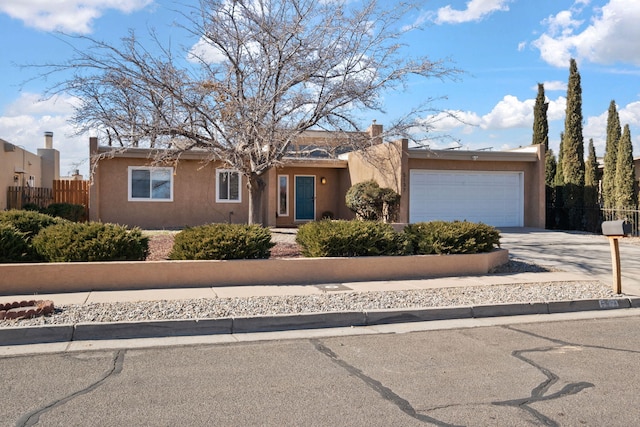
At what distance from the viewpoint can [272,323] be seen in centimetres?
787

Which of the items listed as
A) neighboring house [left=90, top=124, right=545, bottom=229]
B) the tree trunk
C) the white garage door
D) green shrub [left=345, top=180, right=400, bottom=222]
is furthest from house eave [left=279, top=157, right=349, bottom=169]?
the tree trunk

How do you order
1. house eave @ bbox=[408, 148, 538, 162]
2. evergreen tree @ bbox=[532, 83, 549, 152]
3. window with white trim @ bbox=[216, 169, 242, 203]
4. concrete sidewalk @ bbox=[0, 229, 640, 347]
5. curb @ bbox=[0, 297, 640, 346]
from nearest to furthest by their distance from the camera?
curb @ bbox=[0, 297, 640, 346] → concrete sidewalk @ bbox=[0, 229, 640, 347] → house eave @ bbox=[408, 148, 538, 162] → window with white trim @ bbox=[216, 169, 242, 203] → evergreen tree @ bbox=[532, 83, 549, 152]

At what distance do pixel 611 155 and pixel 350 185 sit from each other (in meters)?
10.3

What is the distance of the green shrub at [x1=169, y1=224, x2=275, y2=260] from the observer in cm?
1081

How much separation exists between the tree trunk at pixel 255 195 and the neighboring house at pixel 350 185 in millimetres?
4761

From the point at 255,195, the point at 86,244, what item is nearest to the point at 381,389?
the point at 86,244

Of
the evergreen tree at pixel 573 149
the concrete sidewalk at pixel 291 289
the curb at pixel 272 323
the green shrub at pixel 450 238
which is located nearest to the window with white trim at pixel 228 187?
the green shrub at pixel 450 238

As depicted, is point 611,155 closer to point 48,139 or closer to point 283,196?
point 283,196

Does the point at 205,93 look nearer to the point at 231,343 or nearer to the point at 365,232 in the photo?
the point at 365,232

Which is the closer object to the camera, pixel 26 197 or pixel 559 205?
pixel 26 197

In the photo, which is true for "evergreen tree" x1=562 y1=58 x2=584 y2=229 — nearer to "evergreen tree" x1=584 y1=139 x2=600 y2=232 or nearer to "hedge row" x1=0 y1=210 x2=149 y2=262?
"evergreen tree" x1=584 y1=139 x2=600 y2=232

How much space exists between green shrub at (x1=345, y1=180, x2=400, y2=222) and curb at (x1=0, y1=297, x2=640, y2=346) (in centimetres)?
1060

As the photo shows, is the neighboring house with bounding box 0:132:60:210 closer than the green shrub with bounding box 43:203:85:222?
No

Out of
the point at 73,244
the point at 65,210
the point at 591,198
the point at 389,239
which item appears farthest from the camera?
the point at 591,198
